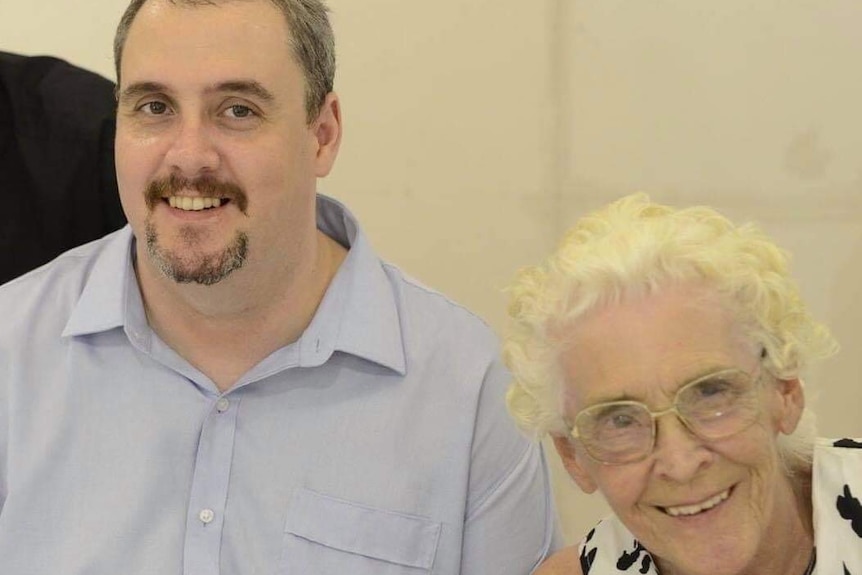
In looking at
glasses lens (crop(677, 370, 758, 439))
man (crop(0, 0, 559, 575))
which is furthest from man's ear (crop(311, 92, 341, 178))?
glasses lens (crop(677, 370, 758, 439))

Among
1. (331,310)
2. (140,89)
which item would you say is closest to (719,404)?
(331,310)

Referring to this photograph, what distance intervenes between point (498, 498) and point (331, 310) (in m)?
0.41

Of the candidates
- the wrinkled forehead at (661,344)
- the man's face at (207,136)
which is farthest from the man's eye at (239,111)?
the wrinkled forehead at (661,344)

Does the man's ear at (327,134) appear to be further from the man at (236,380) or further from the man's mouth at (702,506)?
the man's mouth at (702,506)

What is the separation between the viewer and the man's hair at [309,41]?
1.88 meters

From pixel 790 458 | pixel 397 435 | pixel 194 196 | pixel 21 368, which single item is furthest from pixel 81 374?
pixel 790 458

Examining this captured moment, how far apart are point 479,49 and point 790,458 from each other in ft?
5.46

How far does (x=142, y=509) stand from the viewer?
6.16 feet

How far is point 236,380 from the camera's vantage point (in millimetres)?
1939

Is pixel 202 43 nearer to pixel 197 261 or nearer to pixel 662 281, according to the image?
pixel 197 261

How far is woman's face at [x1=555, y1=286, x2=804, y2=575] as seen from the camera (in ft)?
4.71

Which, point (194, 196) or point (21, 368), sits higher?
point (194, 196)

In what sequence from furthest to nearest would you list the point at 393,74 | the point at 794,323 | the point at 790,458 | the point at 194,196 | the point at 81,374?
1. the point at 393,74
2. the point at 81,374
3. the point at 194,196
4. the point at 790,458
5. the point at 794,323

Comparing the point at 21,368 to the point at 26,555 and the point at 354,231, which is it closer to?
the point at 26,555
